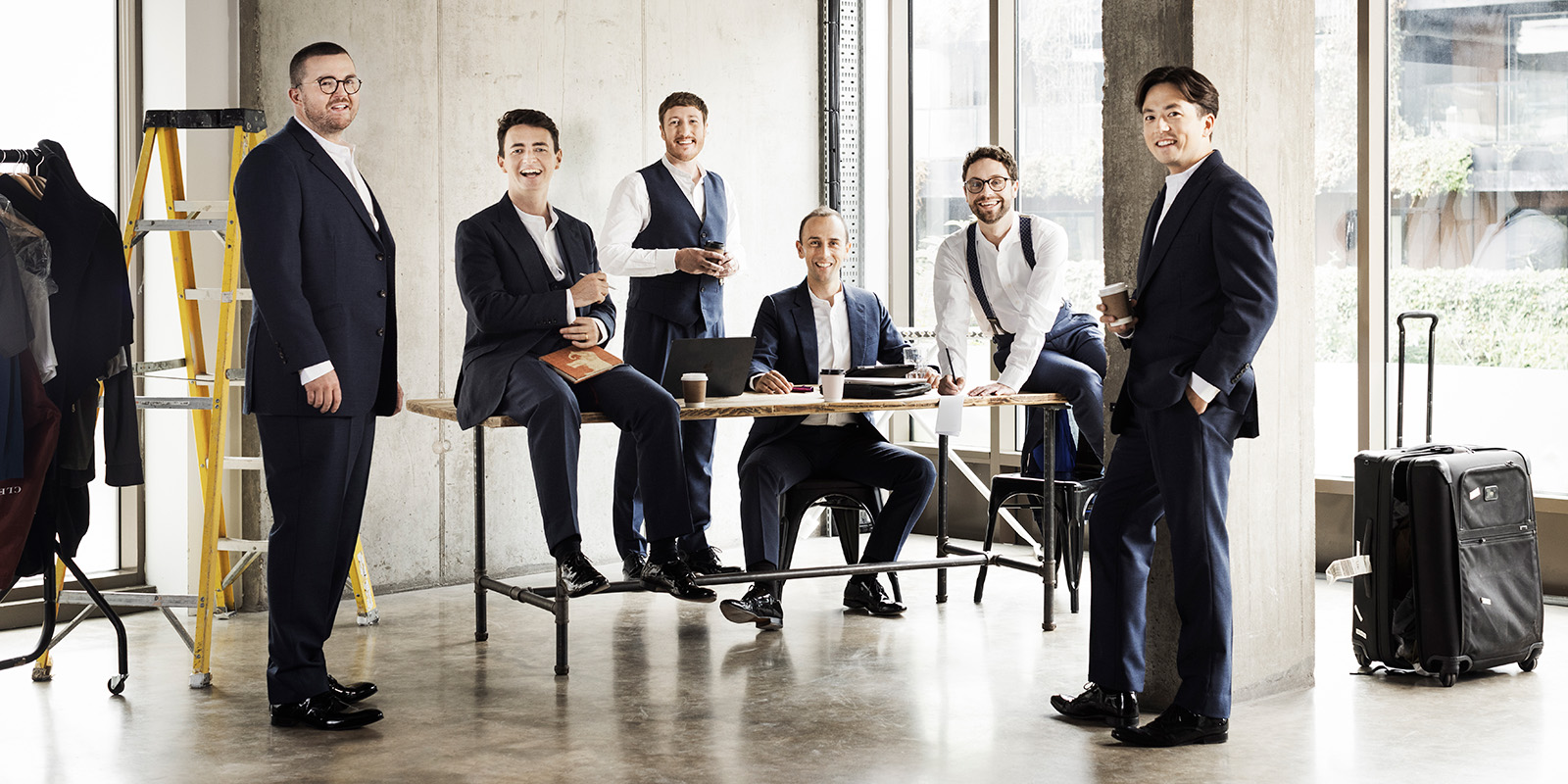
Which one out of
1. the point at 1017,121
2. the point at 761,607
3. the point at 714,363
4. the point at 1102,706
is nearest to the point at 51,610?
the point at 714,363

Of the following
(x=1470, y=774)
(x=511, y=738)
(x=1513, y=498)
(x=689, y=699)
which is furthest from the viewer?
(x=1513, y=498)

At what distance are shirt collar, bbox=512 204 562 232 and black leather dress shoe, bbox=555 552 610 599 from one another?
1.10 meters

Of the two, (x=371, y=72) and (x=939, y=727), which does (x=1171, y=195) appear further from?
(x=371, y=72)

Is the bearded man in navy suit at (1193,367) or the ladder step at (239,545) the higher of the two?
the bearded man in navy suit at (1193,367)

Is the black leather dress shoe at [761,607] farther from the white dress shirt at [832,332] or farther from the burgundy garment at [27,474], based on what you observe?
the burgundy garment at [27,474]

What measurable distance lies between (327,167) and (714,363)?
4.59ft

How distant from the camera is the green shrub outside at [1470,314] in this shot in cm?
554

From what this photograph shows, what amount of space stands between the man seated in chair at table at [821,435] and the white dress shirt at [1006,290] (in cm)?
22

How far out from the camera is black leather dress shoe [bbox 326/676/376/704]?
388 cm

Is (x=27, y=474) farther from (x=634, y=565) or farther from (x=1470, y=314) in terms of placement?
(x=1470, y=314)

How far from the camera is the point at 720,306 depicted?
17.9 ft

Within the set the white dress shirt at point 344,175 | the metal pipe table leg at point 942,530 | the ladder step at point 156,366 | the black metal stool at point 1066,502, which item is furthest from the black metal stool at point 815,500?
the ladder step at point 156,366

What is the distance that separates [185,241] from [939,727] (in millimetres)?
2710

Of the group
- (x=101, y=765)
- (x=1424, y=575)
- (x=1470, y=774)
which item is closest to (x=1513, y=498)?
(x=1424, y=575)
